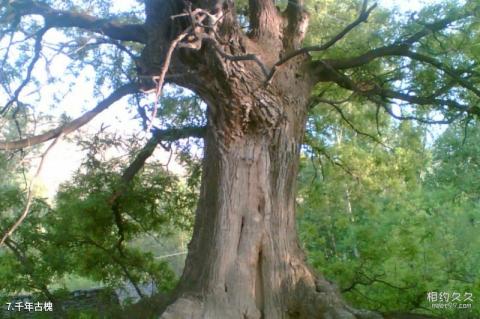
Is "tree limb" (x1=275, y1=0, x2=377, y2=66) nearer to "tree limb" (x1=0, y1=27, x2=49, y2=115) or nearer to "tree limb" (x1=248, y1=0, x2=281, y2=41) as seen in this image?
"tree limb" (x1=248, y1=0, x2=281, y2=41)

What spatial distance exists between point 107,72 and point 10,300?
3.31 meters

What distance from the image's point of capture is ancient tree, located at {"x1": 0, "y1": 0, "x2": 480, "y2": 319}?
4703 millimetres

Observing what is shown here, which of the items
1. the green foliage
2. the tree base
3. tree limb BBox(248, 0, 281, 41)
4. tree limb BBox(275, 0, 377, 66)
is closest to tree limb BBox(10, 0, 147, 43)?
tree limb BBox(248, 0, 281, 41)

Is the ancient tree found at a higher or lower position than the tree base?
higher

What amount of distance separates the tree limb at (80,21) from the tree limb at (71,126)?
1.86ft

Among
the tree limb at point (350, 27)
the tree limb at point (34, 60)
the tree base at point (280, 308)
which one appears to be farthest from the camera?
the tree limb at point (34, 60)

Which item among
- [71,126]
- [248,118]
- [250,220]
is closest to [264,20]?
[248,118]

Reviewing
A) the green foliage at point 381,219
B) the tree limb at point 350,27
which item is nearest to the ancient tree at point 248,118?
the tree limb at point 350,27

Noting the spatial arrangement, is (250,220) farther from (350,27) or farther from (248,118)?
(350,27)

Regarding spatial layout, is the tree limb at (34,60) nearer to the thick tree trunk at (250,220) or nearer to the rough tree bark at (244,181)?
the rough tree bark at (244,181)

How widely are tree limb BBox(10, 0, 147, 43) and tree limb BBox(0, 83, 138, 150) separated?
0.57m

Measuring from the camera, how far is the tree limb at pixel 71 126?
4.64 meters

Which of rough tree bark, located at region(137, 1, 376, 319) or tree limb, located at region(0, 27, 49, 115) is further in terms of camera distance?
tree limb, located at region(0, 27, 49, 115)

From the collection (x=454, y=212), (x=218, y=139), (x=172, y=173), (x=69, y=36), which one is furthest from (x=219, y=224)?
(x=454, y=212)
